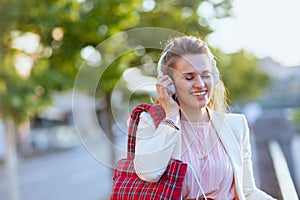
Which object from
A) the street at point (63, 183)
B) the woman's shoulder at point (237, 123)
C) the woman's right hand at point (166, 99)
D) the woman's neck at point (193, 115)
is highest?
the street at point (63, 183)

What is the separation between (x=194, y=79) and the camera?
2293 mm

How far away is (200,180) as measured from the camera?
223 centimetres

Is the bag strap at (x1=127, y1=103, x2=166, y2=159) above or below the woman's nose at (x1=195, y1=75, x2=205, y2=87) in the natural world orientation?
below

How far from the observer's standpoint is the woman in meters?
2.16

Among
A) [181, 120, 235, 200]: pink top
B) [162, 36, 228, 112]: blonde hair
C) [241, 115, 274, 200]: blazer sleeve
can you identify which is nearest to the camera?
[181, 120, 235, 200]: pink top

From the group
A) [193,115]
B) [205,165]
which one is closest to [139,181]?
[205,165]

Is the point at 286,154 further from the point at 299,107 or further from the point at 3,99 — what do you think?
the point at 299,107

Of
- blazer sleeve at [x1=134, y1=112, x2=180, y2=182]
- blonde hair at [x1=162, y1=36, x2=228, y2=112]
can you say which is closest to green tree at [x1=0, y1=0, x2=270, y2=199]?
blonde hair at [x1=162, y1=36, x2=228, y2=112]

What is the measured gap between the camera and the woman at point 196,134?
2.16m

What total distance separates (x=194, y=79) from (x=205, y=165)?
1.04ft

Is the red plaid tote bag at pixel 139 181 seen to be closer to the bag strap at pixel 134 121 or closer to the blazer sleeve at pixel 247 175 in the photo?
the bag strap at pixel 134 121

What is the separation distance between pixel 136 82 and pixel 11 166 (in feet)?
28.2

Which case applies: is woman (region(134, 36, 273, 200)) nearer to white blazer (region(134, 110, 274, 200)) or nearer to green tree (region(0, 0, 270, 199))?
white blazer (region(134, 110, 274, 200))

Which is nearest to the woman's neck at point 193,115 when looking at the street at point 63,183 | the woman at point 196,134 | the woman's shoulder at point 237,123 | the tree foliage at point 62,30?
the woman at point 196,134
